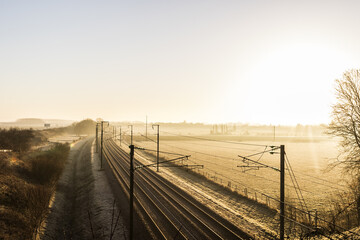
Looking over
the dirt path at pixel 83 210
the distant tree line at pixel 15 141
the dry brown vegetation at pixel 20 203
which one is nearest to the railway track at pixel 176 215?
the dirt path at pixel 83 210

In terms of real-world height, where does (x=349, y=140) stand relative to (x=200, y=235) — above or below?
above

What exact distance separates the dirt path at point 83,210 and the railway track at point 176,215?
2959mm

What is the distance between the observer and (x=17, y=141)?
49.5 metres

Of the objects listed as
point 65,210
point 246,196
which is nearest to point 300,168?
point 246,196

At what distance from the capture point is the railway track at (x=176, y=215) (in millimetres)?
17781

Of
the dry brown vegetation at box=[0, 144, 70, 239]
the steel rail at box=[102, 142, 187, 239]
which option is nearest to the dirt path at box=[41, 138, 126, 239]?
the dry brown vegetation at box=[0, 144, 70, 239]

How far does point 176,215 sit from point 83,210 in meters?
11.5

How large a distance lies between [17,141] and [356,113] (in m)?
62.9

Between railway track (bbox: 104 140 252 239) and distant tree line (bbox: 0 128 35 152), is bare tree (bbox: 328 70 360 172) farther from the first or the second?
distant tree line (bbox: 0 128 35 152)

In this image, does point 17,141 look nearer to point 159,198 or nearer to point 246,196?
point 159,198

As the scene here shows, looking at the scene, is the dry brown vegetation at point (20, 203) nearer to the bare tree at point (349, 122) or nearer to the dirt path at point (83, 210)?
the dirt path at point (83, 210)

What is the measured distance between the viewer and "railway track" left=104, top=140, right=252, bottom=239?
1778 centimetres

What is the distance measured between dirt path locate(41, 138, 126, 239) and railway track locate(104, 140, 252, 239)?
2.96m

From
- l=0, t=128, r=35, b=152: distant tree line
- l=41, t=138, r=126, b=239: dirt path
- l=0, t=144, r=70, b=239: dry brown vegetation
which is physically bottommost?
l=41, t=138, r=126, b=239: dirt path
